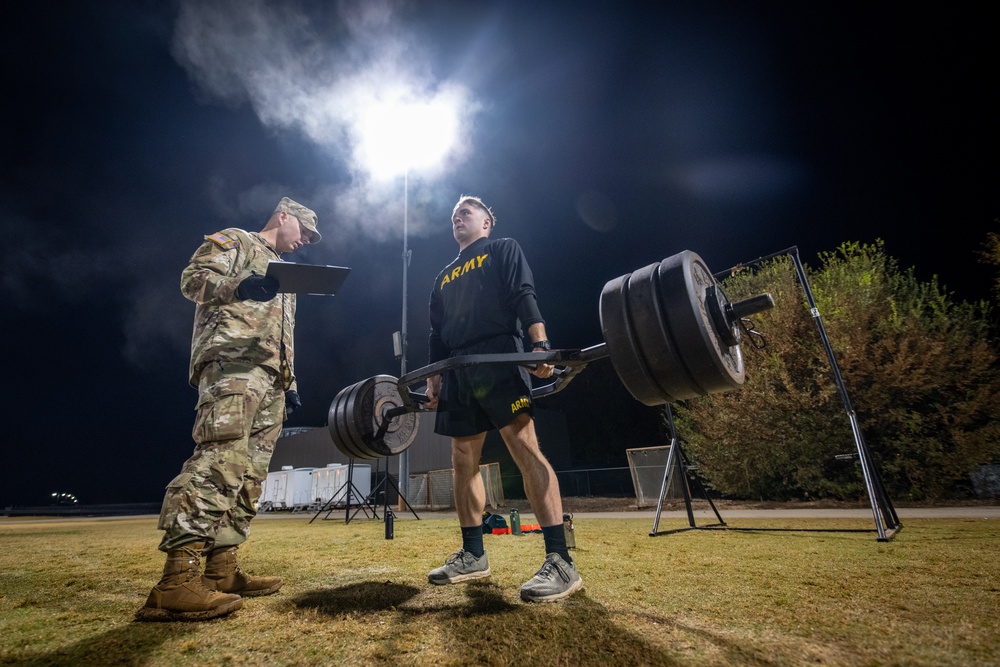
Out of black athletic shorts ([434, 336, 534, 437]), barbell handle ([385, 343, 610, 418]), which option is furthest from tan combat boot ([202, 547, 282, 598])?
barbell handle ([385, 343, 610, 418])

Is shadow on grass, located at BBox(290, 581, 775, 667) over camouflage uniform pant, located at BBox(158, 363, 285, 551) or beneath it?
beneath

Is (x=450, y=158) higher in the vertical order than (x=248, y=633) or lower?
higher

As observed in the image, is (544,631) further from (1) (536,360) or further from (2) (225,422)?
(2) (225,422)

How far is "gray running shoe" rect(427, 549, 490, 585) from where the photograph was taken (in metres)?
2.30

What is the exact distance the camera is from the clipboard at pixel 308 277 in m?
2.29

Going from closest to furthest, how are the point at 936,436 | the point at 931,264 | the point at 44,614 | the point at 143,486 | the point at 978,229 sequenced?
the point at 44,614, the point at 936,436, the point at 978,229, the point at 931,264, the point at 143,486

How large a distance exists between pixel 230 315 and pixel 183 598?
4.36 ft

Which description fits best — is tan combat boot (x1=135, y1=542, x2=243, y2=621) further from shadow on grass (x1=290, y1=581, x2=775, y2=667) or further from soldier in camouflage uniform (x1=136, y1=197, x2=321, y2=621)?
shadow on grass (x1=290, y1=581, x2=775, y2=667)

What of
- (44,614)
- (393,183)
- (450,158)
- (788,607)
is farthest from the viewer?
(450,158)

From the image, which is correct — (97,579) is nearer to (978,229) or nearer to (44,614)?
(44,614)

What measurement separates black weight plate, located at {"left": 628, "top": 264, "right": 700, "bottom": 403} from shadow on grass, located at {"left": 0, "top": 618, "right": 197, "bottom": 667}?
77.4 inches

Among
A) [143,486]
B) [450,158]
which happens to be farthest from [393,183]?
[143,486]

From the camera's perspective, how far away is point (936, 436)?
7.79 metres

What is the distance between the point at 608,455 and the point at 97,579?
68.3 ft
